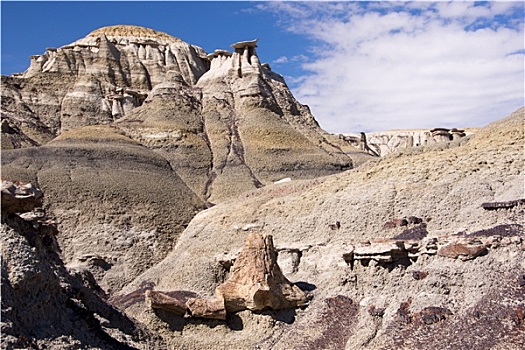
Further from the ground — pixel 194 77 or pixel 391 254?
pixel 194 77

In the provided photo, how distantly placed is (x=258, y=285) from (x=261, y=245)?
2.11 metres

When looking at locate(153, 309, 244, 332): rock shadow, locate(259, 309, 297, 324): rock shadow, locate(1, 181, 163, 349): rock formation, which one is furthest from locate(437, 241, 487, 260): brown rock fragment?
locate(1, 181, 163, 349): rock formation

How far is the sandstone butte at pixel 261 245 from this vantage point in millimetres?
27422

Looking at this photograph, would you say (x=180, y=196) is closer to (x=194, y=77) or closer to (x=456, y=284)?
(x=456, y=284)

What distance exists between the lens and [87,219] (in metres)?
61.4

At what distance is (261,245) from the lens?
119 feet

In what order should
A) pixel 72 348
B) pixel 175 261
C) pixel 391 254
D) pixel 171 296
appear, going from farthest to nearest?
1. pixel 175 261
2. pixel 171 296
3. pixel 391 254
4. pixel 72 348

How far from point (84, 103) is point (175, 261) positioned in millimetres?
67176

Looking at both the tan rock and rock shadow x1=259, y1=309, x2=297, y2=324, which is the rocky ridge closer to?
the tan rock

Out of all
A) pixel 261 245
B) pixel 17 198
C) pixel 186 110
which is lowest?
pixel 261 245

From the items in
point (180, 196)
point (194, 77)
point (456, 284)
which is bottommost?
point (456, 284)

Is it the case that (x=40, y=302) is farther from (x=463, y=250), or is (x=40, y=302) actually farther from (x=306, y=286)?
(x=463, y=250)

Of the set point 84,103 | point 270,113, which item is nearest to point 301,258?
point 270,113

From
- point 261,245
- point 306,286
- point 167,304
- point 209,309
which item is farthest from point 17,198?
point 306,286
